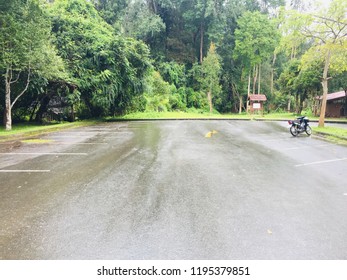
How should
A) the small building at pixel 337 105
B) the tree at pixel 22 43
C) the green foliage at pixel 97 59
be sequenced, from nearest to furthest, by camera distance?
1. the tree at pixel 22 43
2. the green foliage at pixel 97 59
3. the small building at pixel 337 105

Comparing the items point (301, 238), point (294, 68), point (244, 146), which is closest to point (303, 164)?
point (244, 146)

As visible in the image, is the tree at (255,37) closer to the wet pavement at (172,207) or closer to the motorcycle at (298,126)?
the motorcycle at (298,126)

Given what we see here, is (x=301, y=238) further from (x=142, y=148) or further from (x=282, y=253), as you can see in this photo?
(x=142, y=148)

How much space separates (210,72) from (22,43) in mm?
28845

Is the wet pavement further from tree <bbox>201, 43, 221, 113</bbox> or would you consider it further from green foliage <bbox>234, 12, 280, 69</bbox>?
green foliage <bbox>234, 12, 280, 69</bbox>

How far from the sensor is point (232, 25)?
47.8 m

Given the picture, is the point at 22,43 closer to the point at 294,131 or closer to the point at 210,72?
the point at 294,131

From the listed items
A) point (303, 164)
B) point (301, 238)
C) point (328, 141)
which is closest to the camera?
point (301, 238)

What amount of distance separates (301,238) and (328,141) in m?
10.9

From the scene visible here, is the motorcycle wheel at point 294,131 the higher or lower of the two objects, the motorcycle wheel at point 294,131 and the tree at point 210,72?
the lower

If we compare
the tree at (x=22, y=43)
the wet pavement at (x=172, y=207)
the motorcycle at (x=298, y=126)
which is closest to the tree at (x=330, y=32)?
the motorcycle at (x=298, y=126)

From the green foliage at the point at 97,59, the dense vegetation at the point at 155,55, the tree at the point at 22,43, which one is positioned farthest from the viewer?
the green foliage at the point at 97,59

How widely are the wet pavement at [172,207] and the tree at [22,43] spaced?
25.4 ft

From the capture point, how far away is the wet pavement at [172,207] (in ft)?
11.2
